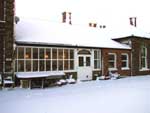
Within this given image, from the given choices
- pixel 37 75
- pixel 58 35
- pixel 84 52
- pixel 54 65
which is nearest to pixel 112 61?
pixel 84 52

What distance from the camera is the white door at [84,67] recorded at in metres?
22.9

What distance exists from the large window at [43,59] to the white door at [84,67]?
3.09 ft

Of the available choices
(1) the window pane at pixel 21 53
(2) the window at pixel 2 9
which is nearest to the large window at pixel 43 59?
(1) the window pane at pixel 21 53

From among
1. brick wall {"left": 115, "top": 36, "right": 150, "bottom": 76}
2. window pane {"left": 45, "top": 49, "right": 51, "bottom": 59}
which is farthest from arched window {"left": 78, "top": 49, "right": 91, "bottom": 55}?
brick wall {"left": 115, "top": 36, "right": 150, "bottom": 76}

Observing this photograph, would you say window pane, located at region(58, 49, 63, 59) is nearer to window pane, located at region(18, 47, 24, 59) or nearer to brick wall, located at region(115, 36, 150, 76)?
window pane, located at region(18, 47, 24, 59)

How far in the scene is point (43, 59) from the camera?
20.5m

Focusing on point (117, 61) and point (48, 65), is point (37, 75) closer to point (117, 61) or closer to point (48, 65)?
point (48, 65)

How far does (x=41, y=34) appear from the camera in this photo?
Result: 2231cm

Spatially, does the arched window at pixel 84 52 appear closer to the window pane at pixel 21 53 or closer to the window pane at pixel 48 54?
the window pane at pixel 48 54

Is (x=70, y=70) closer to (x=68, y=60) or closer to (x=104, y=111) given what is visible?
(x=68, y=60)

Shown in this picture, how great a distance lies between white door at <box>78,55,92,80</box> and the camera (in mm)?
22866

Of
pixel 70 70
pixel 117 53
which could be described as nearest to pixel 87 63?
pixel 70 70

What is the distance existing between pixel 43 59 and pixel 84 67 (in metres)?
4.39

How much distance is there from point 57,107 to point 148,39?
880 inches
